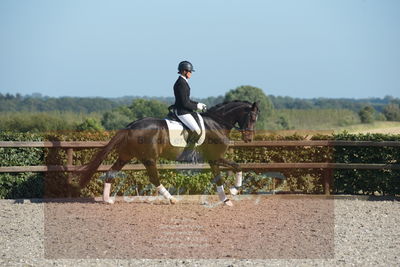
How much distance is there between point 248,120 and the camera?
1118 centimetres

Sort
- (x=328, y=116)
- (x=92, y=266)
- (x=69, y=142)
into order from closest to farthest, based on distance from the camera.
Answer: (x=92, y=266)
(x=69, y=142)
(x=328, y=116)

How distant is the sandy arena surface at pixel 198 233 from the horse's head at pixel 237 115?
140 centimetres

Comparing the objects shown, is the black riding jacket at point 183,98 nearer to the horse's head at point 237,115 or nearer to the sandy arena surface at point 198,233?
the horse's head at point 237,115

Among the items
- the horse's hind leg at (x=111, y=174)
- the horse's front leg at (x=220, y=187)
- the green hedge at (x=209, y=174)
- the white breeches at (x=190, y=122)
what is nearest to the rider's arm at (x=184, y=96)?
the white breeches at (x=190, y=122)

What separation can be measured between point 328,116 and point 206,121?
34675 mm

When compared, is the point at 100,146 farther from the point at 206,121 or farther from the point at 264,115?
the point at 264,115

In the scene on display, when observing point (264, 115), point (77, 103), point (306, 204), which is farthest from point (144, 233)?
point (77, 103)

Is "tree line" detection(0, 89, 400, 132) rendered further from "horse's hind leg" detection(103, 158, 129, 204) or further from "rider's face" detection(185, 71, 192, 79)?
"rider's face" detection(185, 71, 192, 79)

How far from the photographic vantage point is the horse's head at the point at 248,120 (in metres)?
11.2

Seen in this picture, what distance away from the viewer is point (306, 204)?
11.4 metres

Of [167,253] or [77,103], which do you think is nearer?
[167,253]

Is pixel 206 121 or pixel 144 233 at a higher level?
pixel 206 121

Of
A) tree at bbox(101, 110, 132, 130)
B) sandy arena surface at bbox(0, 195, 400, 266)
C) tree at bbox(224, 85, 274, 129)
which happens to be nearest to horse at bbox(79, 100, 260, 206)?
sandy arena surface at bbox(0, 195, 400, 266)

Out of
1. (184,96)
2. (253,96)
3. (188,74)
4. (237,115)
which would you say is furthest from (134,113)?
(184,96)
